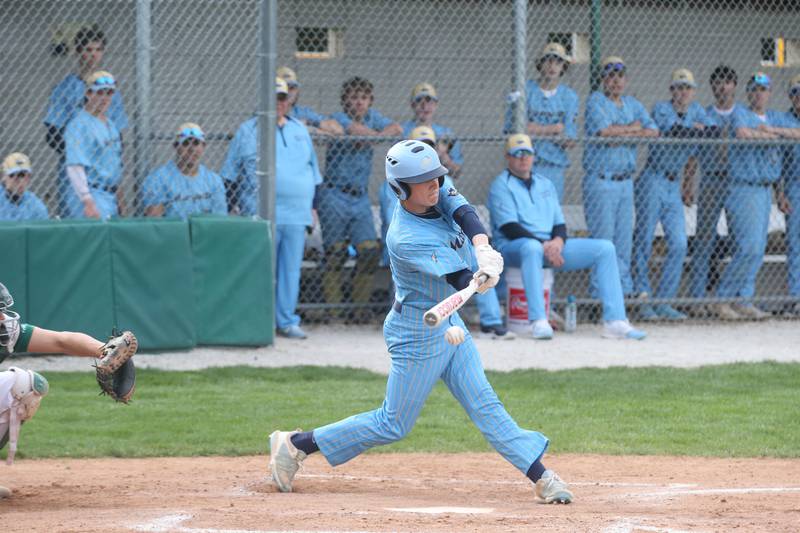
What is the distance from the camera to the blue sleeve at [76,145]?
30.8ft

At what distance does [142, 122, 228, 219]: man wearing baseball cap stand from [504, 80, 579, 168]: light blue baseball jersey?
271cm

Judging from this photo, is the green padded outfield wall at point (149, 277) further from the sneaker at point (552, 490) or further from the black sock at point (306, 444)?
the sneaker at point (552, 490)

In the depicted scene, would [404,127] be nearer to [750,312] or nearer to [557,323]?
[557,323]

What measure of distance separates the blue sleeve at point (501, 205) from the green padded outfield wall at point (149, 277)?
201cm

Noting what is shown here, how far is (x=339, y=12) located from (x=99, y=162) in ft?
12.8

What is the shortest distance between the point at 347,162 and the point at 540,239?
1.81 m

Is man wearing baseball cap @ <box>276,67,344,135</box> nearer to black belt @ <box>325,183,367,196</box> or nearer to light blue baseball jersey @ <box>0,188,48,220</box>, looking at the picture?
black belt @ <box>325,183,367,196</box>

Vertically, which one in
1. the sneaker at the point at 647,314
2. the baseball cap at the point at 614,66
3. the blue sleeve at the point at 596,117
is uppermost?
the baseball cap at the point at 614,66

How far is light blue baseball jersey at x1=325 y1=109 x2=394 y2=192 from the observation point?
1081 cm

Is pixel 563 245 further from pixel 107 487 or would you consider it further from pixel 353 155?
pixel 107 487

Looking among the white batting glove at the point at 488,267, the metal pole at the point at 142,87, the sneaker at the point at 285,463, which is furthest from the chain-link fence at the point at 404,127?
the white batting glove at the point at 488,267

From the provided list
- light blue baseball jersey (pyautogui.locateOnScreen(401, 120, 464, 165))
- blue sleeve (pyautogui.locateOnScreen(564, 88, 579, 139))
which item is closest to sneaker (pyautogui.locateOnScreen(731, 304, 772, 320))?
blue sleeve (pyautogui.locateOnScreen(564, 88, 579, 139))

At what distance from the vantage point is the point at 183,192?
9859 mm

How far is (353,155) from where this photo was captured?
35.5ft
